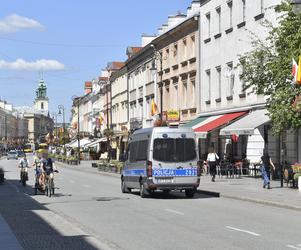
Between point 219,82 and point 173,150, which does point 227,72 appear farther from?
point 173,150

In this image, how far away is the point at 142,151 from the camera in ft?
84.4

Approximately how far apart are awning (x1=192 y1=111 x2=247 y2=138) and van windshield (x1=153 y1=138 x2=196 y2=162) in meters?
13.8

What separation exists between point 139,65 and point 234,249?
2293 inches

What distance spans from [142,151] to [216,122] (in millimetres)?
15891

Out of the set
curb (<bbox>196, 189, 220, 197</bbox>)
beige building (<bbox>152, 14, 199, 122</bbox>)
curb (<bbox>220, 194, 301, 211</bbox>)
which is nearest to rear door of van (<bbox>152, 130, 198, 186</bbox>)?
curb (<bbox>220, 194, 301, 211</bbox>)

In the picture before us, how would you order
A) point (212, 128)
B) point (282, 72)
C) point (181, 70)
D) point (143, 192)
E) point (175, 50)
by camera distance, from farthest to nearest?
point (175, 50) → point (181, 70) → point (212, 128) → point (282, 72) → point (143, 192)

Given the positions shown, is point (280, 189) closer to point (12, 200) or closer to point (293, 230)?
point (12, 200)

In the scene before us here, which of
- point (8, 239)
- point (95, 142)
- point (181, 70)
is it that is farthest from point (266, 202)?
point (95, 142)

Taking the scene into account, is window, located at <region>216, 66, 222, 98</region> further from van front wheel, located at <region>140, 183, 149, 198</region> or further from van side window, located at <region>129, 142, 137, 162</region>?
van front wheel, located at <region>140, 183, 149, 198</region>

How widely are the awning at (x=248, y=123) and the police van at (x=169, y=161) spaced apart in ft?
28.6

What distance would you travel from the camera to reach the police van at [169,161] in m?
24.7

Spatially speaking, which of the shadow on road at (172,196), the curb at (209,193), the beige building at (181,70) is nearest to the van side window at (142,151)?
the shadow on road at (172,196)

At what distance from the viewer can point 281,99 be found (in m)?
26.3

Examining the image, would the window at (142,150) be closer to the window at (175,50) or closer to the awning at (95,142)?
the window at (175,50)
